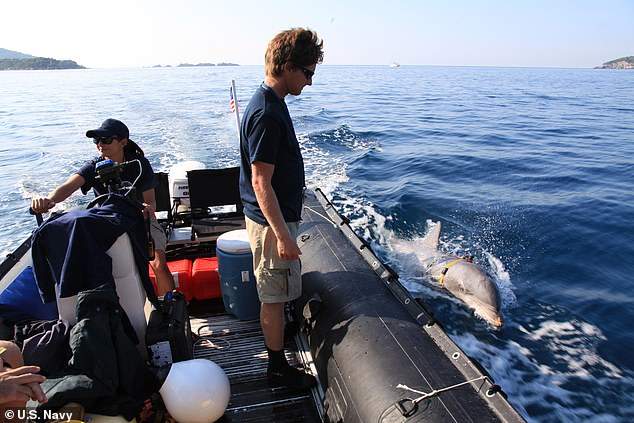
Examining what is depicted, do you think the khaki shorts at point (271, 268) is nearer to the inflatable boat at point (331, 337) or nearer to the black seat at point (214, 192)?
the inflatable boat at point (331, 337)

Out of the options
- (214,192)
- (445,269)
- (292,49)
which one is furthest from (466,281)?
(292,49)

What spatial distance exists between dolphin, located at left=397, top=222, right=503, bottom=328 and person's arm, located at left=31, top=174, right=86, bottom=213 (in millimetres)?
3854

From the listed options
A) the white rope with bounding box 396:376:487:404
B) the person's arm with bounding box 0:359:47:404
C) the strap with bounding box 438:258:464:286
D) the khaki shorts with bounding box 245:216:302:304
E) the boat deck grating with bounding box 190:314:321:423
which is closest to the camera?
the person's arm with bounding box 0:359:47:404

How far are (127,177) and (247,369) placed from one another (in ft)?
5.19

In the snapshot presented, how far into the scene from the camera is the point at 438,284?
5266 mm

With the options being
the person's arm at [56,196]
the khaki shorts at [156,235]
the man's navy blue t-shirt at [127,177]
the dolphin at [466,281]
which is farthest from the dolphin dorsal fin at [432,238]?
the person's arm at [56,196]

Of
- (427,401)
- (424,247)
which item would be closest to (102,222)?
(427,401)

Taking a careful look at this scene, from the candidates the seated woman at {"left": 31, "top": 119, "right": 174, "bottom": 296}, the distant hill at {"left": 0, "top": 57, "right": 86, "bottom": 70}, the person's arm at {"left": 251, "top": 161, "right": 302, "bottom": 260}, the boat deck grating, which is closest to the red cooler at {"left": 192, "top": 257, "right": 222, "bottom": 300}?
the boat deck grating

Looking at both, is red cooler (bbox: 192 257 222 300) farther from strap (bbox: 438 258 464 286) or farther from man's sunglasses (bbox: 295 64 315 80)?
strap (bbox: 438 258 464 286)

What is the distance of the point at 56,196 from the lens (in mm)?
2791

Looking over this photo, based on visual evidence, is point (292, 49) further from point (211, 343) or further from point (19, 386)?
point (211, 343)

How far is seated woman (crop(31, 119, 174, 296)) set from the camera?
9.25 feet

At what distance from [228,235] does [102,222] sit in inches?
47.6

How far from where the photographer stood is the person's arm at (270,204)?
217 cm
